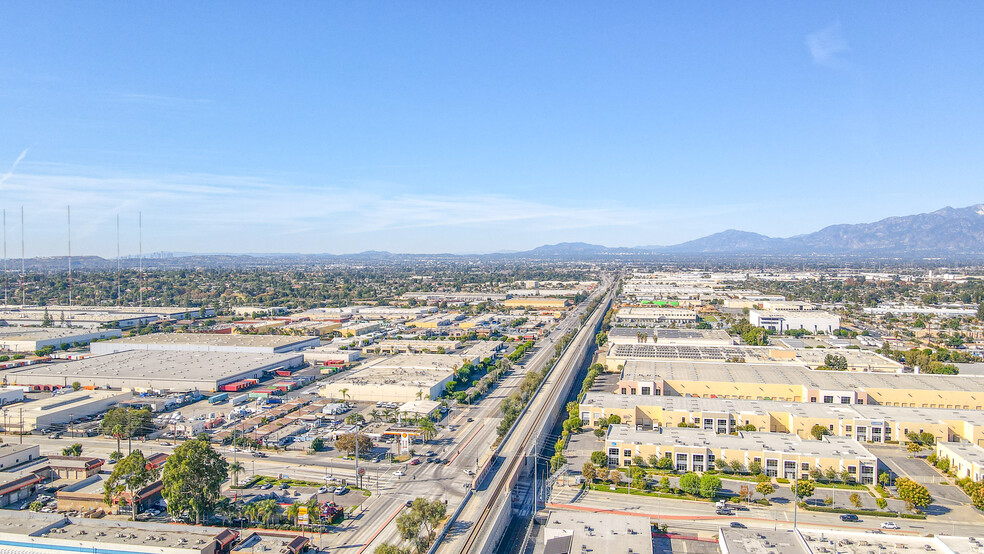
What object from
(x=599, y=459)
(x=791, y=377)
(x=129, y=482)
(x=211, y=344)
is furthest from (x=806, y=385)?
(x=211, y=344)

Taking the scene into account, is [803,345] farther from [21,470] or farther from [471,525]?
[21,470]

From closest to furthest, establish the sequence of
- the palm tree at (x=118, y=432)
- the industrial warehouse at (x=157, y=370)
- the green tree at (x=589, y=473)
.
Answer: the green tree at (x=589, y=473) < the palm tree at (x=118, y=432) < the industrial warehouse at (x=157, y=370)

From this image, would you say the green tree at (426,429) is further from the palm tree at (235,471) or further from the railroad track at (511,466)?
the palm tree at (235,471)

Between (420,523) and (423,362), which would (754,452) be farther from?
(423,362)

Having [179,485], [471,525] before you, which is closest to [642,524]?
[471,525]

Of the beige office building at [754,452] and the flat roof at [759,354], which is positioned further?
the flat roof at [759,354]

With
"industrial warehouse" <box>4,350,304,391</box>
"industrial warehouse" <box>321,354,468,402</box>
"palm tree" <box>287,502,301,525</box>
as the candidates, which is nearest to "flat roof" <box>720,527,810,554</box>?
"palm tree" <box>287,502,301,525</box>

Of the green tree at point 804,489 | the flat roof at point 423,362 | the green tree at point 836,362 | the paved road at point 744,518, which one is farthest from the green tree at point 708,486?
the green tree at point 836,362
